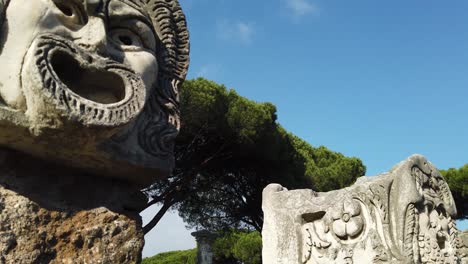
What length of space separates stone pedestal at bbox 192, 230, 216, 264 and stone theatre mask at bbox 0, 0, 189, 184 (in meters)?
10.2

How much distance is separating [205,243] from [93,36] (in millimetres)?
10830

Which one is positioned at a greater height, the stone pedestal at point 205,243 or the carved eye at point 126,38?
the stone pedestal at point 205,243

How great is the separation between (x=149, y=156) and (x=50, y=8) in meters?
0.64

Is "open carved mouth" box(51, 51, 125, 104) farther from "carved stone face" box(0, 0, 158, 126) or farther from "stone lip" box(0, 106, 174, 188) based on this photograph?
"stone lip" box(0, 106, 174, 188)

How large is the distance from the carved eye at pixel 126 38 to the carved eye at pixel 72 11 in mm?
136

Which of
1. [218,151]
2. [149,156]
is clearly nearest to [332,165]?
[218,151]

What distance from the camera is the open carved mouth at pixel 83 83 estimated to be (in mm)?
1618

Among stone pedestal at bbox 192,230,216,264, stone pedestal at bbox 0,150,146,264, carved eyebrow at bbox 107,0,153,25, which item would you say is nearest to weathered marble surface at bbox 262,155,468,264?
stone pedestal at bbox 0,150,146,264

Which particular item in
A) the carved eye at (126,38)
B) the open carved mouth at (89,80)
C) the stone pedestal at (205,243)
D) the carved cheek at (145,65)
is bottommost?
the open carved mouth at (89,80)

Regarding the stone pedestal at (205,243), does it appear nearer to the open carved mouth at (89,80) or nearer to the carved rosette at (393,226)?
the carved rosette at (393,226)

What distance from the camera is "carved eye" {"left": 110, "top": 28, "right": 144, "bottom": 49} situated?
1980 mm

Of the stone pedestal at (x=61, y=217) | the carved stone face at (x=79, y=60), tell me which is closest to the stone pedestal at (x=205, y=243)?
the stone pedestal at (x=61, y=217)

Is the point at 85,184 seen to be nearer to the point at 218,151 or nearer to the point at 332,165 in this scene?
the point at 218,151

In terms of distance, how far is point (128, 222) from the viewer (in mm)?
1953
